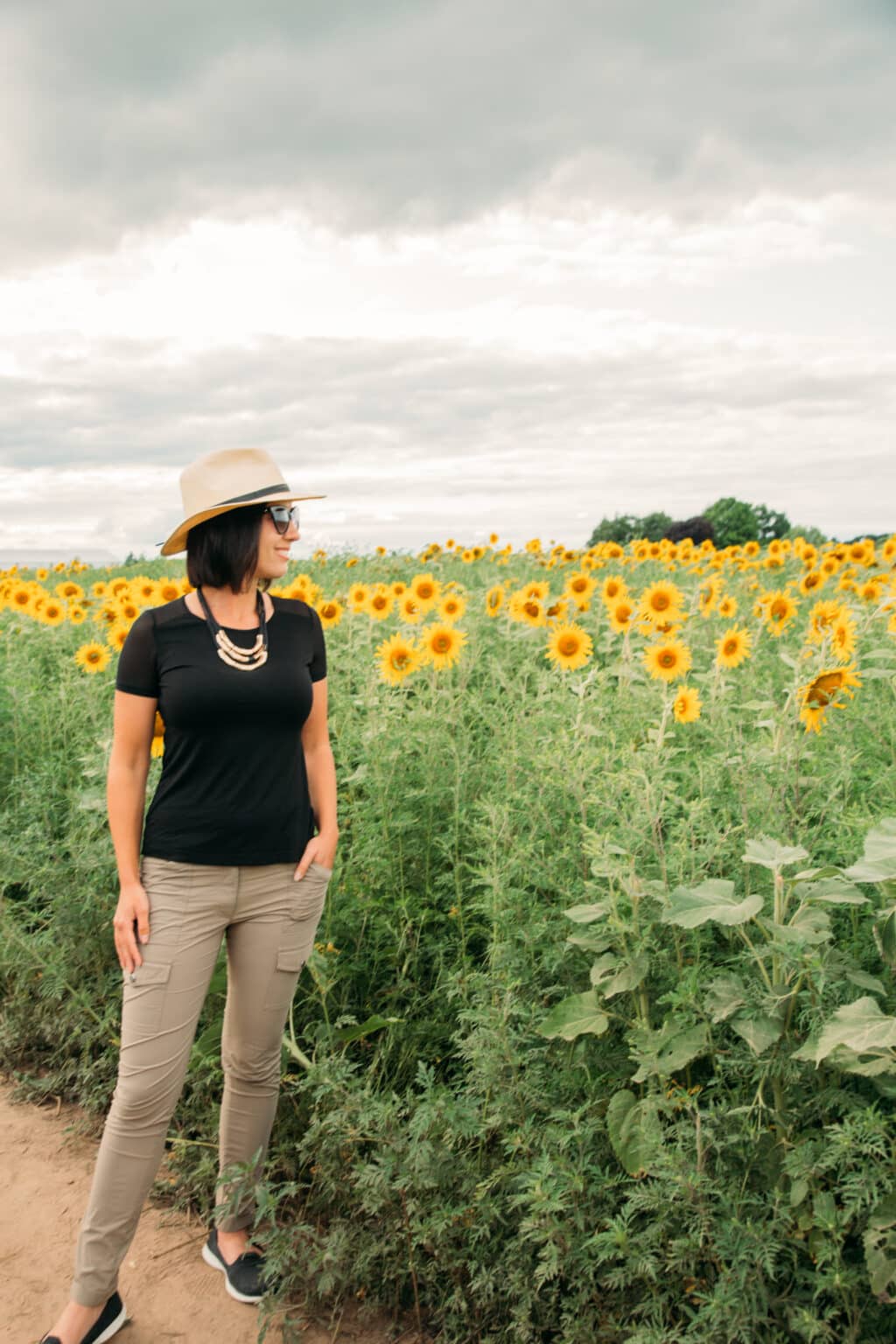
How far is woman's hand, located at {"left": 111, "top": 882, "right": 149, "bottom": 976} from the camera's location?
2.89 metres

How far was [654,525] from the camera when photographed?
784 inches

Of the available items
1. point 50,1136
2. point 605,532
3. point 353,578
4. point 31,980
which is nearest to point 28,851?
point 31,980

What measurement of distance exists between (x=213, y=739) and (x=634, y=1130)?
4.77ft

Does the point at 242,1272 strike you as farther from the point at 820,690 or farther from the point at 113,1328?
the point at 820,690

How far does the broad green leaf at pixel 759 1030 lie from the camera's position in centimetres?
241

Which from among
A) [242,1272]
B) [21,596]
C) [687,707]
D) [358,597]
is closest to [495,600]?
[358,597]

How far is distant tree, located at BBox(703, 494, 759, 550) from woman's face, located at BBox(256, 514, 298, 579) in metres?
17.5

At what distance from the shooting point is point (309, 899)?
312 cm

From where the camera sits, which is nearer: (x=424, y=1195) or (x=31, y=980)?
(x=424, y=1195)

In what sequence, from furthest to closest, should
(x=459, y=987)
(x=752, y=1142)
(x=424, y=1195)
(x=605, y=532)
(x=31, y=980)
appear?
(x=605, y=532) → (x=31, y=980) → (x=459, y=987) → (x=424, y=1195) → (x=752, y=1142)

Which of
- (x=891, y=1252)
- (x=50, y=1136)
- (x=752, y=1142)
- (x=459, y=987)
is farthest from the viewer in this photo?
(x=50, y=1136)

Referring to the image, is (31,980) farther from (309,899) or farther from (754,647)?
(754,647)

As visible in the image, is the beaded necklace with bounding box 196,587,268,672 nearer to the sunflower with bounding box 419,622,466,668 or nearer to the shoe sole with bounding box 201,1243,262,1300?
the shoe sole with bounding box 201,1243,262,1300

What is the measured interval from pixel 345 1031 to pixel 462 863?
0.65 meters
